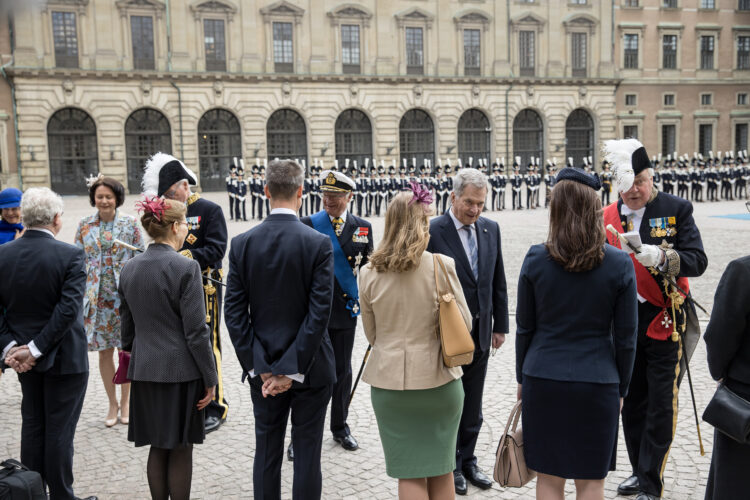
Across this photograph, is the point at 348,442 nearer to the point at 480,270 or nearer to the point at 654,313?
the point at 480,270

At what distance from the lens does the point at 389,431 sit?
12.5ft

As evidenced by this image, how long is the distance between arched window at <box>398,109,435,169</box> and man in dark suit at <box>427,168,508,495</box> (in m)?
37.3

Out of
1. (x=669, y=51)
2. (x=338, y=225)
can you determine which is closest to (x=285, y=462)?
(x=338, y=225)

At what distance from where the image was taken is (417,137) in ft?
140

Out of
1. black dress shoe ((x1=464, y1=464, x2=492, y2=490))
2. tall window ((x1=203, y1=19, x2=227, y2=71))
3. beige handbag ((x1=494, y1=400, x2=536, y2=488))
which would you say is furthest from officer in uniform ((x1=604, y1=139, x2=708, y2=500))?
tall window ((x1=203, y1=19, x2=227, y2=71))

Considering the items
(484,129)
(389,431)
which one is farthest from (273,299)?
(484,129)

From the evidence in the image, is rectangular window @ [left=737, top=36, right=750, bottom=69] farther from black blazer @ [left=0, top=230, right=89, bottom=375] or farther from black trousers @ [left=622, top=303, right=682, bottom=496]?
black blazer @ [left=0, top=230, right=89, bottom=375]

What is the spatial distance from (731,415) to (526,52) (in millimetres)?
42975

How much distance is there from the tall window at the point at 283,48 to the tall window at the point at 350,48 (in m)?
3.11

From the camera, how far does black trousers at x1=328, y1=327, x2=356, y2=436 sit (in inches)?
212

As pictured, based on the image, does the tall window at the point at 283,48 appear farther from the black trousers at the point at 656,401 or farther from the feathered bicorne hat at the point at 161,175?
the black trousers at the point at 656,401

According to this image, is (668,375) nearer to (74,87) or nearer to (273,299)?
(273,299)

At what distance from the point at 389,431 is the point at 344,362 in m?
1.66

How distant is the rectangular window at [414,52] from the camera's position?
133 ft
